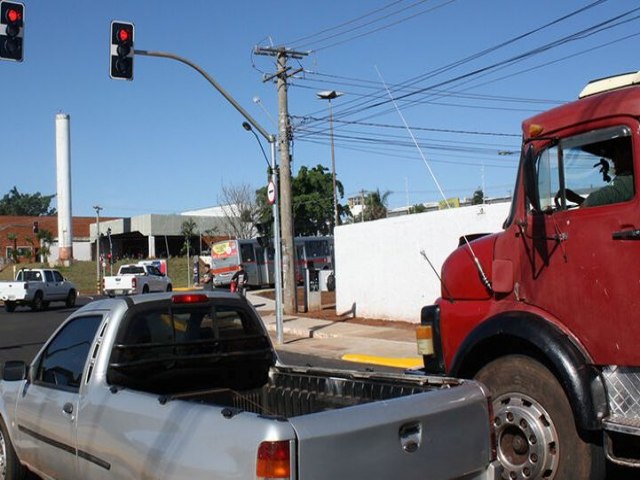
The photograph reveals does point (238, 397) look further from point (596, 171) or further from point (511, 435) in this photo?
point (596, 171)

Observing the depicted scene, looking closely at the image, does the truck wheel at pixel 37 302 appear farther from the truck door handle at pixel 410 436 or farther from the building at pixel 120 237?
the building at pixel 120 237

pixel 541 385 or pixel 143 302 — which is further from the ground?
pixel 143 302

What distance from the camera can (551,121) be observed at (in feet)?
16.2

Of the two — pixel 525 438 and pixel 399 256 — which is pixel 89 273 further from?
pixel 525 438

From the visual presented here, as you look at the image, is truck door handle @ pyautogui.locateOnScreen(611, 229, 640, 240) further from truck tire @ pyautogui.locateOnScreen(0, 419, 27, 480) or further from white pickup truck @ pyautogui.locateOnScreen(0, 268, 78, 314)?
white pickup truck @ pyautogui.locateOnScreen(0, 268, 78, 314)

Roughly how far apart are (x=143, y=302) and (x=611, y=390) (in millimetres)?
3198

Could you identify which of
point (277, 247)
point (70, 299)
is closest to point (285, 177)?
point (277, 247)

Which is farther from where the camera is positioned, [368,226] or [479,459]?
[368,226]

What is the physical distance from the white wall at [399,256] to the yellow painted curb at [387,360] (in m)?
4.27

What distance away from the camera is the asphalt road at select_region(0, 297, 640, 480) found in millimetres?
11909

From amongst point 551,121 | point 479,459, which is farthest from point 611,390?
point 551,121

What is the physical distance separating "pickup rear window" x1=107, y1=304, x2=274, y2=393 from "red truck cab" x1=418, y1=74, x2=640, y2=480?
164cm

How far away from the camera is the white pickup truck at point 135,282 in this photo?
34.9 m

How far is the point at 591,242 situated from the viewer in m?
4.56
